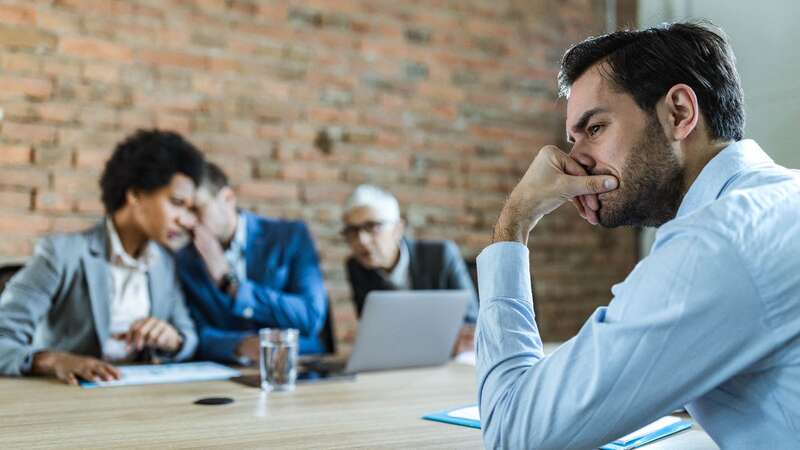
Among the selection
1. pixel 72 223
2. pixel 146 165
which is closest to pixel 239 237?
pixel 146 165

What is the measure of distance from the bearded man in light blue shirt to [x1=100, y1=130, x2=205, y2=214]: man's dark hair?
65.1 inches

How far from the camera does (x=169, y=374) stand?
182 centimetres

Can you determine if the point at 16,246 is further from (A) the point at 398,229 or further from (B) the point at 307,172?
(A) the point at 398,229

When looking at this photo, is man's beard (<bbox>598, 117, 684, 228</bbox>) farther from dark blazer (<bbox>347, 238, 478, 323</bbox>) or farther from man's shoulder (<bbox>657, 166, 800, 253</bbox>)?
dark blazer (<bbox>347, 238, 478, 323</bbox>)

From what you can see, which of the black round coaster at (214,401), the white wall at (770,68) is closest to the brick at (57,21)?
the black round coaster at (214,401)

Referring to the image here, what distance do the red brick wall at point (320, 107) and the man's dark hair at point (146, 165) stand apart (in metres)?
0.74

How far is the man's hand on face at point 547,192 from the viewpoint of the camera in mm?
1186

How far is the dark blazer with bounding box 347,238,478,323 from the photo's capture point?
3213 millimetres

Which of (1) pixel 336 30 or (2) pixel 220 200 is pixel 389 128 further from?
(2) pixel 220 200

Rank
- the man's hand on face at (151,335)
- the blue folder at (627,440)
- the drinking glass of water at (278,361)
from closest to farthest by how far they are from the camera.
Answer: the blue folder at (627,440)
the drinking glass of water at (278,361)
the man's hand on face at (151,335)

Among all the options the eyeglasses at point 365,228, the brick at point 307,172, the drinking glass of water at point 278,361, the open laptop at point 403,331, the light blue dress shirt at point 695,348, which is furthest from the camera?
the brick at point 307,172

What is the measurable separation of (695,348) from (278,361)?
104 cm

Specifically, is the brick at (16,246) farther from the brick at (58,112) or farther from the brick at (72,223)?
the brick at (58,112)

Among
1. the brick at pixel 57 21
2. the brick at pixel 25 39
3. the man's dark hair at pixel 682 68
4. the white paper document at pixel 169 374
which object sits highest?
the brick at pixel 57 21
